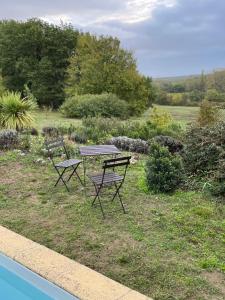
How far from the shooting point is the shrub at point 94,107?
2027 cm

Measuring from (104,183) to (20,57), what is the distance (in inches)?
1082

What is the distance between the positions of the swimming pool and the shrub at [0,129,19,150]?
5.41 m

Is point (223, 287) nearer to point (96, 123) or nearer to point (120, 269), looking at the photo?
point (120, 269)

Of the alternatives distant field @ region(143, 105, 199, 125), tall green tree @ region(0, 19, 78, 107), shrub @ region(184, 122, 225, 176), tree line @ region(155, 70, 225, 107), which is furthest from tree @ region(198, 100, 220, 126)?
tall green tree @ region(0, 19, 78, 107)

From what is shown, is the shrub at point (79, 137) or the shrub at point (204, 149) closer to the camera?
the shrub at point (204, 149)

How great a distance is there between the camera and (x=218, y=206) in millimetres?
5371

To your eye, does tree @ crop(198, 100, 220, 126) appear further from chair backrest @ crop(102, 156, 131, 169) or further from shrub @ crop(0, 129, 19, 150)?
chair backrest @ crop(102, 156, 131, 169)

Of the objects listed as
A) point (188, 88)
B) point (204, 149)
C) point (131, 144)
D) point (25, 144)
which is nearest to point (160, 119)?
point (131, 144)

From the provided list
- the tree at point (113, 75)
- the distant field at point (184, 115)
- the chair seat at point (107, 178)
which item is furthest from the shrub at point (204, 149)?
the tree at point (113, 75)

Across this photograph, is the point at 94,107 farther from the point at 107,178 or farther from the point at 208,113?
the point at 107,178

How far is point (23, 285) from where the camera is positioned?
145 inches

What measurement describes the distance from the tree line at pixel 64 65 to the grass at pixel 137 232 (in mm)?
19173

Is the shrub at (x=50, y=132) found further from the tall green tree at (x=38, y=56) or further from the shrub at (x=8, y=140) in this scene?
the tall green tree at (x=38, y=56)

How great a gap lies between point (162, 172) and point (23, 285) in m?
2.91
